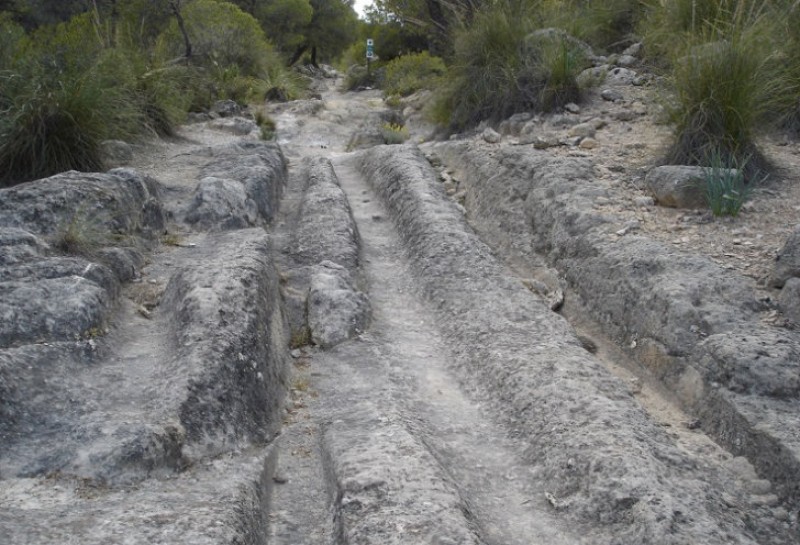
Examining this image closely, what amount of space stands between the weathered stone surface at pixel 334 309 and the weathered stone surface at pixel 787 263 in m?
2.33

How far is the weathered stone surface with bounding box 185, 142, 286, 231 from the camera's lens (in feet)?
17.8

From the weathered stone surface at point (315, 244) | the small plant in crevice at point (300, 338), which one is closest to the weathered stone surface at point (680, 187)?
the weathered stone surface at point (315, 244)

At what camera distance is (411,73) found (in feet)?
56.2

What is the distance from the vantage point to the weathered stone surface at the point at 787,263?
388 cm

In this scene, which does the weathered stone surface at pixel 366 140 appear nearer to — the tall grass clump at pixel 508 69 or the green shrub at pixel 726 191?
the tall grass clump at pixel 508 69

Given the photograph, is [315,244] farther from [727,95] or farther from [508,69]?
[508,69]

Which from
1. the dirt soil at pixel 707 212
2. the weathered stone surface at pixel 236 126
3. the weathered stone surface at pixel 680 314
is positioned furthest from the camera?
the weathered stone surface at pixel 236 126

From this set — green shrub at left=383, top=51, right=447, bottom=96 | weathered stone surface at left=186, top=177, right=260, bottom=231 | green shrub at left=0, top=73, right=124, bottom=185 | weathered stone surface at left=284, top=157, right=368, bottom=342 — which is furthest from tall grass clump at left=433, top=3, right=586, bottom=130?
green shrub at left=383, top=51, right=447, bottom=96

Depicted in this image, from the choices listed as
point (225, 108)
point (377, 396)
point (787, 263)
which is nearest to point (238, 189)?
point (377, 396)

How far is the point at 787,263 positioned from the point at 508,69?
5415 mm

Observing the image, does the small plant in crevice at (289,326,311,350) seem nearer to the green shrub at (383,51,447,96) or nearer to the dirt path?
the dirt path

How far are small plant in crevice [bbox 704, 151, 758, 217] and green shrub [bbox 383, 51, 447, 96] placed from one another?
36.5ft

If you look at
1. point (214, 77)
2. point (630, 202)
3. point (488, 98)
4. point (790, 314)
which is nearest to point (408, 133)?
point (488, 98)

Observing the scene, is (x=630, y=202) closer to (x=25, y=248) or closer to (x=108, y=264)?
(x=108, y=264)
